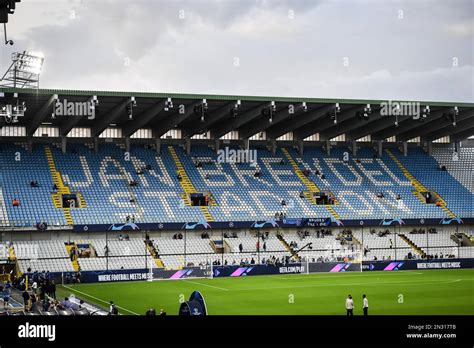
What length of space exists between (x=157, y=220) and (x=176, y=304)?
2103 centimetres

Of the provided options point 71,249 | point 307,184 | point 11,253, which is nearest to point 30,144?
point 71,249

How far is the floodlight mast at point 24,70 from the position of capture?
54.4 metres

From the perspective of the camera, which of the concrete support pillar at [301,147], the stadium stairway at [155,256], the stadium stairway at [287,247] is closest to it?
the stadium stairway at [155,256]

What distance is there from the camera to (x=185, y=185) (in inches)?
2574

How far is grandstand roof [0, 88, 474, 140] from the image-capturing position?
190 feet

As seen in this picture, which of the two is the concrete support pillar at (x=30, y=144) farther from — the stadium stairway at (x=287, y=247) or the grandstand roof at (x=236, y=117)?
the stadium stairway at (x=287, y=247)

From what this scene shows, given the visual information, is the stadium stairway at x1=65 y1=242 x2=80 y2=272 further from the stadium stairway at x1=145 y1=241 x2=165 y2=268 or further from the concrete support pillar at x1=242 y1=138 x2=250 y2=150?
the concrete support pillar at x1=242 y1=138 x2=250 y2=150

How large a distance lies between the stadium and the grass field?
10.8 inches

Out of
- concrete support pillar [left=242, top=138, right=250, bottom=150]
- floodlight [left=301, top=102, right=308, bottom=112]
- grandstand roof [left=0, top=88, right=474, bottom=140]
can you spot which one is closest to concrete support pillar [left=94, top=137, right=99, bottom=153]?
grandstand roof [left=0, top=88, right=474, bottom=140]

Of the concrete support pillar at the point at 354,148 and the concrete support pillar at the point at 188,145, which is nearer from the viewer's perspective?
the concrete support pillar at the point at 188,145

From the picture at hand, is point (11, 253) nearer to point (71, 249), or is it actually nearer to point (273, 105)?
point (71, 249)

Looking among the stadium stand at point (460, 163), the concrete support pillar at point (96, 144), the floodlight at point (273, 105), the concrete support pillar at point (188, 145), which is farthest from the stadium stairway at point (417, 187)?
the concrete support pillar at point (96, 144)

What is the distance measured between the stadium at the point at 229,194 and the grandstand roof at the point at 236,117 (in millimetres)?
165

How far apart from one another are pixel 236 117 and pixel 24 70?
18.5m
